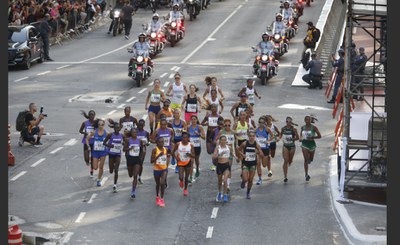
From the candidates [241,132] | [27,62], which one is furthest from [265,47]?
[241,132]

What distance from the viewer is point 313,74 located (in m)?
38.6

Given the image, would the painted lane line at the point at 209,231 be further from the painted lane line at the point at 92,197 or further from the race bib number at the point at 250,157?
the painted lane line at the point at 92,197

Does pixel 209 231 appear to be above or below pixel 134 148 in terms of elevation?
below

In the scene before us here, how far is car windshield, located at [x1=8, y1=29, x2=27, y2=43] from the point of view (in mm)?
42531

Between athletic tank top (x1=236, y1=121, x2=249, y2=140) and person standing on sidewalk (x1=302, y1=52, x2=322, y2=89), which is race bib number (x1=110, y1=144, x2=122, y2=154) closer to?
athletic tank top (x1=236, y1=121, x2=249, y2=140)

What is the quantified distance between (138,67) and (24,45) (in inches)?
230

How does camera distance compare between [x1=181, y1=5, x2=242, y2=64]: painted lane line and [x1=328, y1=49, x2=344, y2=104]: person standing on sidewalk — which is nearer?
[x1=328, y1=49, x2=344, y2=104]: person standing on sidewalk

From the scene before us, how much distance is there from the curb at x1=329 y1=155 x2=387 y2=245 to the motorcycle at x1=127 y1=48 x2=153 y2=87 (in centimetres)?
1291

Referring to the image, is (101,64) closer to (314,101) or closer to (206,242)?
(314,101)

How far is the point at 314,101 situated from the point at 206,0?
2403 cm

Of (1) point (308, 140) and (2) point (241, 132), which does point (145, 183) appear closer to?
(2) point (241, 132)

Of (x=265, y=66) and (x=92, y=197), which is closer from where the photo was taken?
(x=92, y=197)

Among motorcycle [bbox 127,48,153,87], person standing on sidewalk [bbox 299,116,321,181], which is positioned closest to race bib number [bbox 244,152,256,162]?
person standing on sidewalk [bbox 299,116,321,181]

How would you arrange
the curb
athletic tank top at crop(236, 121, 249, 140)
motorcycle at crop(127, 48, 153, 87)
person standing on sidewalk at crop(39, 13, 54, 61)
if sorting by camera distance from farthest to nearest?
1. person standing on sidewalk at crop(39, 13, 54, 61)
2. motorcycle at crop(127, 48, 153, 87)
3. athletic tank top at crop(236, 121, 249, 140)
4. the curb
